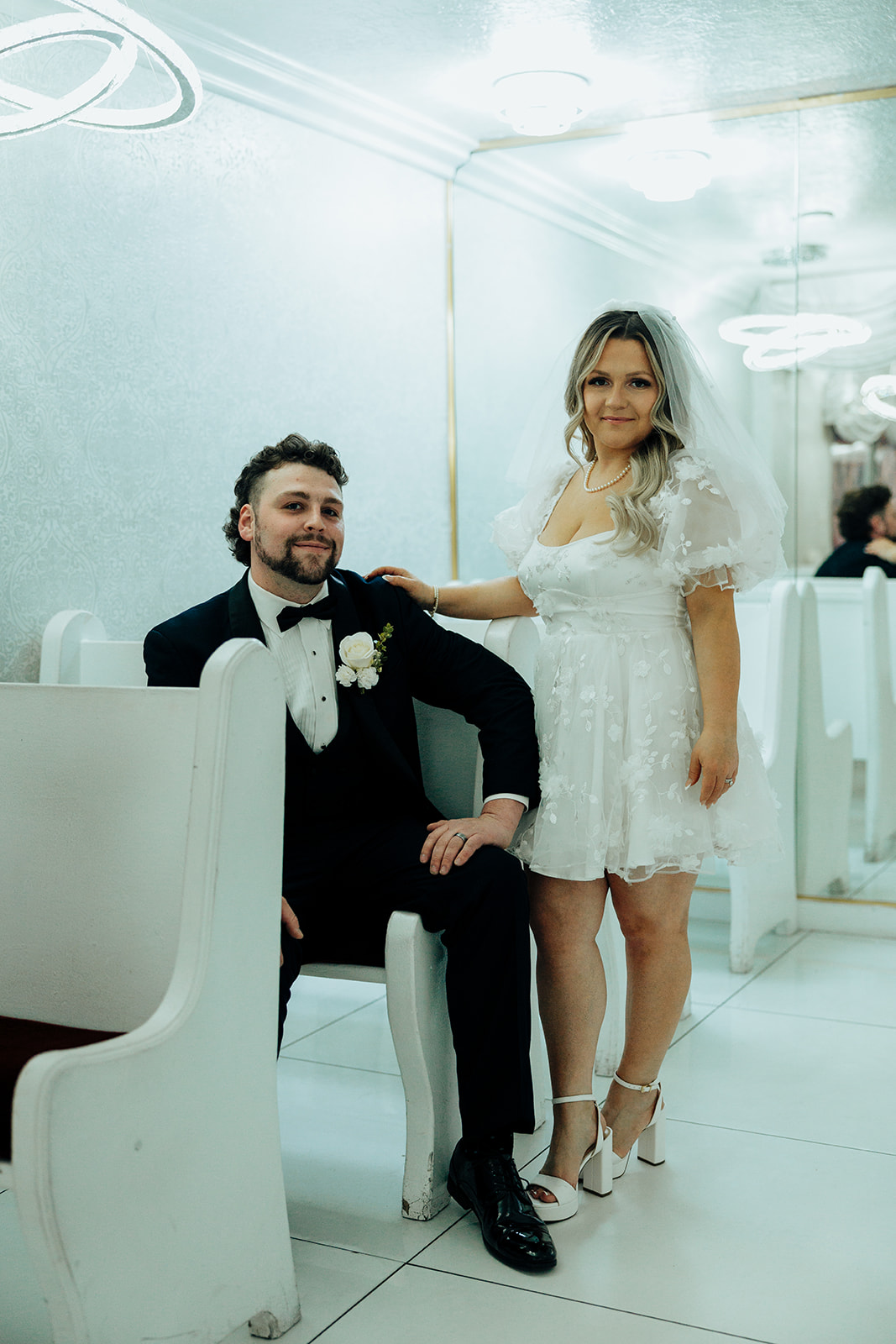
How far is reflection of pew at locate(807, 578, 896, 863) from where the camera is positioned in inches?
149

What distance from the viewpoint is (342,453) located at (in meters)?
3.85

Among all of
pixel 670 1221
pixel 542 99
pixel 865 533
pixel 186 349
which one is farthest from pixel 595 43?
pixel 670 1221

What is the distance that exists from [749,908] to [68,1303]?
243cm

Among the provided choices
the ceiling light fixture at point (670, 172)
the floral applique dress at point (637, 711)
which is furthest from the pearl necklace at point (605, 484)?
the ceiling light fixture at point (670, 172)

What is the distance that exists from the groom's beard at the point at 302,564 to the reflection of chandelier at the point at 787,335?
208 cm

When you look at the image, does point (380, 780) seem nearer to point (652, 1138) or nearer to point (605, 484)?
point (605, 484)

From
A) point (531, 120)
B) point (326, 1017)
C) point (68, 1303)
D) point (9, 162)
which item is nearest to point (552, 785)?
point (68, 1303)

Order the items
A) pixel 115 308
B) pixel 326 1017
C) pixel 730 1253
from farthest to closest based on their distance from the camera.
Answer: pixel 326 1017
pixel 115 308
pixel 730 1253

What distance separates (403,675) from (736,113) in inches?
96.7

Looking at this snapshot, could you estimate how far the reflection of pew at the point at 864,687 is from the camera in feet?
12.4

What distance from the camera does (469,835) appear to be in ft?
6.98

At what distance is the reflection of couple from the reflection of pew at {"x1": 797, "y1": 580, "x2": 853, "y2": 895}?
1.71m

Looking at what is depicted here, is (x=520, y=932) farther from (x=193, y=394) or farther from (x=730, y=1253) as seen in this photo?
(x=193, y=394)

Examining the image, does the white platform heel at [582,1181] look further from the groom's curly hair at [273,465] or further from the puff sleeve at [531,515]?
the groom's curly hair at [273,465]
